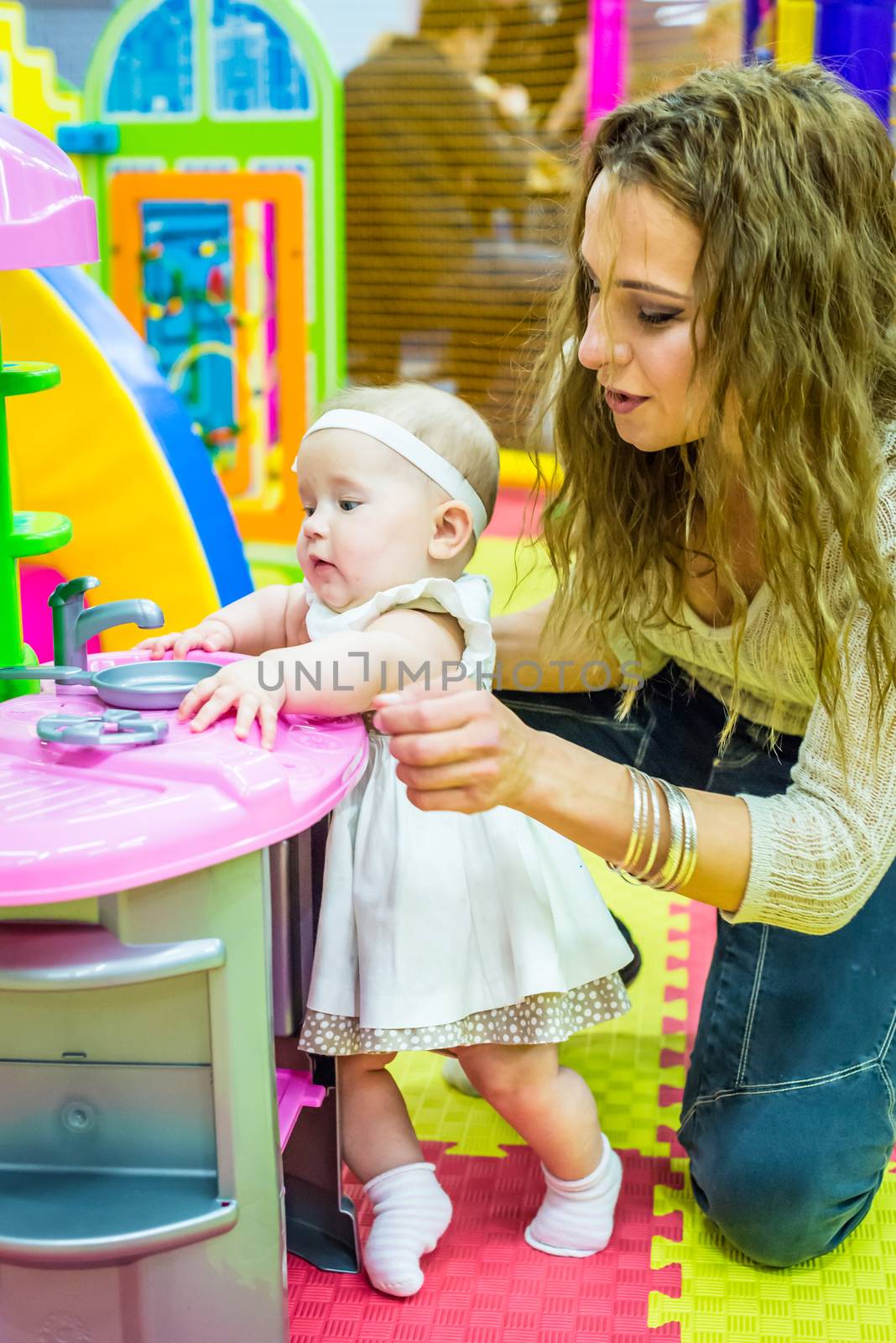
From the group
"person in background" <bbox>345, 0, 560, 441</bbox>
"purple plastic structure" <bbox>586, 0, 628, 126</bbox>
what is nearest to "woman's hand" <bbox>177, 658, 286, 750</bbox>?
"purple plastic structure" <bbox>586, 0, 628, 126</bbox>

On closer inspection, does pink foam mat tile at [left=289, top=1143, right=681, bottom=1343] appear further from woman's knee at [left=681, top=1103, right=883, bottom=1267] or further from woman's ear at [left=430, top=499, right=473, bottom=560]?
woman's ear at [left=430, top=499, right=473, bottom=560]

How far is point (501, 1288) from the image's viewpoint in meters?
1.07

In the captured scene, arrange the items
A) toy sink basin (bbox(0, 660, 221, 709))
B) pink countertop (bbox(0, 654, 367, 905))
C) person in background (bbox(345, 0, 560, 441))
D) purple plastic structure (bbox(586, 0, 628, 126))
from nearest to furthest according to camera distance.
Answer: pink countertop (bbox(0, 654, 367, 905)) → toy sink basin (bbox(0, 660, 221, 709)) → purple plastic structure (bbox(586, 0, 628, 126)) → person in background (bbox(345, 0, 560, 441))

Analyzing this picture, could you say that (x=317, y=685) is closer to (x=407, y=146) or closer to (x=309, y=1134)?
(x=309, y=1134)

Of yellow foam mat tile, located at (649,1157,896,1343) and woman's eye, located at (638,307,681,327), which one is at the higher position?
woman's eye, located at (638,307,681,327)

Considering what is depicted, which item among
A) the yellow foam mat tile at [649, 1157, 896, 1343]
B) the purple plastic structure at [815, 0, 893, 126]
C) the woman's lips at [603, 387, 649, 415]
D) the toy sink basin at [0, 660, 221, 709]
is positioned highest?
the purple plastic structure at [815, 0, 893, 126]

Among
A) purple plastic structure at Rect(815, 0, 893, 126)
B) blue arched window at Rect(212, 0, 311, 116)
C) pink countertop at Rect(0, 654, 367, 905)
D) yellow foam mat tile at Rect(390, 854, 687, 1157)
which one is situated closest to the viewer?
pink countertop at Rect(0, 654, 367, 905)

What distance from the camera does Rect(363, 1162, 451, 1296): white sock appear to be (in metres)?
1.04

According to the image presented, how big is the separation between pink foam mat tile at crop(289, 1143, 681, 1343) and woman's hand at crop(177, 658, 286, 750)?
45cm

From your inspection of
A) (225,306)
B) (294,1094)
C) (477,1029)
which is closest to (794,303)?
(477,1029)

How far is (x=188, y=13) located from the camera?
3.20 m

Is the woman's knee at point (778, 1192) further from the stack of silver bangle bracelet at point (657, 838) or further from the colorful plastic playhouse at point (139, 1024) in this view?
the colorful plastic playhouse at point (139, 1024)

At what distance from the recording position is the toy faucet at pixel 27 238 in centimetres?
85

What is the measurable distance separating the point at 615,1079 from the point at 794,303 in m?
0.77
